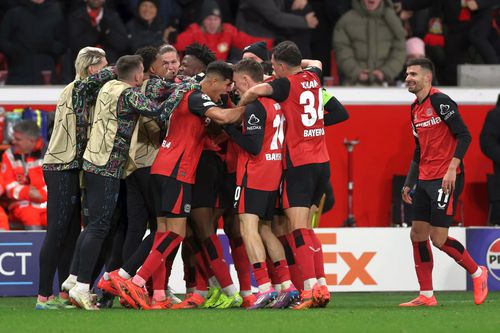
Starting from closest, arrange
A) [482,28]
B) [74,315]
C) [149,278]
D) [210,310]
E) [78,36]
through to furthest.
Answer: [74,315] → [210,310] → [149,278] → [78,36] → [482,28]

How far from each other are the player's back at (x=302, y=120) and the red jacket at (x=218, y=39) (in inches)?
218

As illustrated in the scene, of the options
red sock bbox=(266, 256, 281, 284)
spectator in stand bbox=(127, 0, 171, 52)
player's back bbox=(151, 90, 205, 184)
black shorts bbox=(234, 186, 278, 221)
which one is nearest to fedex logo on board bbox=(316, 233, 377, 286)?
red sock bbox=(266, 256, 281, 284)

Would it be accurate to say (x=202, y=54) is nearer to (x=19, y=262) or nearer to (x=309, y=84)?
(x=309, y=84)

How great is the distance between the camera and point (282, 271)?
10953 millimetres

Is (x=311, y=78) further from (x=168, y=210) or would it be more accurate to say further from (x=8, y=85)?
(x=8, y=85)

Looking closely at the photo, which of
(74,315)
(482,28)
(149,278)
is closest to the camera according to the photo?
(74,315)

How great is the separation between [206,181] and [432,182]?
2.05 meters

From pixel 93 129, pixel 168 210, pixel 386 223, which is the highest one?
pixel 93 129

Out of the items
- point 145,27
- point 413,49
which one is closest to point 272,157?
point 145,27

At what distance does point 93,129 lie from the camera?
36.3 feet

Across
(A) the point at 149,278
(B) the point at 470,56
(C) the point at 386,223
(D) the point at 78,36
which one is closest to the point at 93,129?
(A) the point at 149,278

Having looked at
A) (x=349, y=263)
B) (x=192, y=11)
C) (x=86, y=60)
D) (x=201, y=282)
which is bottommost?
(x=349, y=263)

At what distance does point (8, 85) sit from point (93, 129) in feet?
18.5

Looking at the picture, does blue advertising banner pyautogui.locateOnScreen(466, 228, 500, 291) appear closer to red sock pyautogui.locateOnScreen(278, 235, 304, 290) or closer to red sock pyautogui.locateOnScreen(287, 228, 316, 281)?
red sock pyautogui.locateOnScreen(278, 235, 304, 290)
